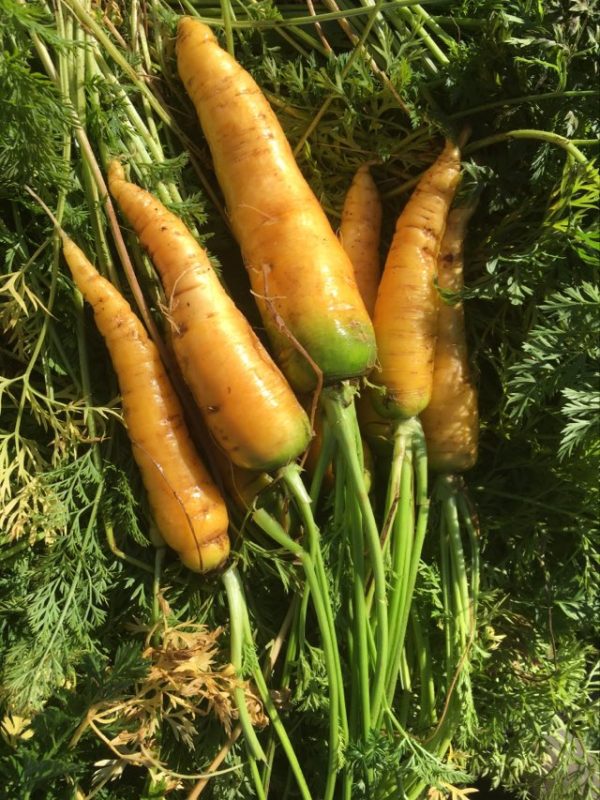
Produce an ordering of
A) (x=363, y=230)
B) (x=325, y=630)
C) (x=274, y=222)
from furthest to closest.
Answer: (x=363, y=230) → (x=274, y=222) → (x=325, y=630)

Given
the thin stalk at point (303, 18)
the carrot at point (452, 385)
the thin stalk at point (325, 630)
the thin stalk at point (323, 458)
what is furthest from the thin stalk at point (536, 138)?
the thin stalk at point (325, 630)

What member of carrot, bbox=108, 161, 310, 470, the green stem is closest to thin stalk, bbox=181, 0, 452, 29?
the green stem

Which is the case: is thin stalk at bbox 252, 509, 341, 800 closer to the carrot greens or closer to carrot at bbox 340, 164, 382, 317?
the carrot greens

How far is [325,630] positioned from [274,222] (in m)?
0.79

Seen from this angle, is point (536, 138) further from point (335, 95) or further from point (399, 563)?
point (399, 563)

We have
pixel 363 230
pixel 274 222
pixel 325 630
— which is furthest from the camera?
pixel 363 230

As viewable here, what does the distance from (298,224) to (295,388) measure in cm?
33

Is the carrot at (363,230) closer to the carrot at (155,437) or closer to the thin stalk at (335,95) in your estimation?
the thin stalk at (335,95)

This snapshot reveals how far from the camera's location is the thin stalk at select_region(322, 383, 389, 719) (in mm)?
1229

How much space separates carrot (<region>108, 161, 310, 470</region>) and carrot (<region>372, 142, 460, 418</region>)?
0.70 ft

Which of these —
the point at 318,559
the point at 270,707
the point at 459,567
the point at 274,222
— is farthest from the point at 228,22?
the point at 270,707

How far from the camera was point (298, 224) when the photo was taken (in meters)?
1.30

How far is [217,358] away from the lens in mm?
1240

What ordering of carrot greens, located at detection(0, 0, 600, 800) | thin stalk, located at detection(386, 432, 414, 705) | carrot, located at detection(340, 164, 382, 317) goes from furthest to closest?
carrot, located at detection(340, 164, 382, 317), thin stalk, located at detection(386, 432, 414, 705), carrot greens, located at detection(0, 0, 600, 800)
